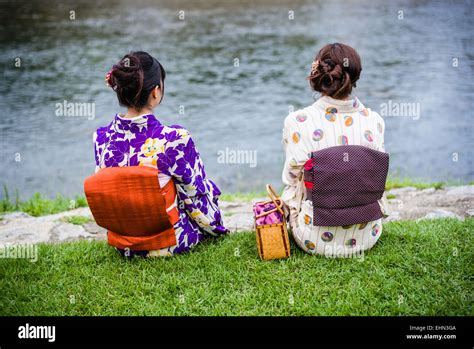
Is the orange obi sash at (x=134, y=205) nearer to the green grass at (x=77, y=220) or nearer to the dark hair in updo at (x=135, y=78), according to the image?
the dark hair in updo at (x=135, y=78)

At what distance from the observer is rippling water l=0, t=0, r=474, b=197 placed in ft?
24.9

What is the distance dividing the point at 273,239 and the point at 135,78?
133 centimetres

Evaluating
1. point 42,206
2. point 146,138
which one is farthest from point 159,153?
point 42,206

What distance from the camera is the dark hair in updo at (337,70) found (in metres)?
3.23

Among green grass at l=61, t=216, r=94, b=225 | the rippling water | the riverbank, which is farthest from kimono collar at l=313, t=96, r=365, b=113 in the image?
the rippling water

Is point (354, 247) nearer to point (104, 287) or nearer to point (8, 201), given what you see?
point (104, 287)

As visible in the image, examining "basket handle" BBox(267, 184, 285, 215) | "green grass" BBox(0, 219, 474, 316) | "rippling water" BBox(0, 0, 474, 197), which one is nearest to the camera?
"green grass" BBox(0, 219, 474, 316)

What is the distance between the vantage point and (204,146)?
8.00m

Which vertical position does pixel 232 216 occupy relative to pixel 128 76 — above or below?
below

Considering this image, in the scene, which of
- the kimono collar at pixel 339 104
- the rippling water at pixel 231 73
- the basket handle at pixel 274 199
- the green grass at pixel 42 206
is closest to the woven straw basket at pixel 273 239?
the basket handle at pixel 274 199

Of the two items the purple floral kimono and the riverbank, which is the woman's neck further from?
the riverbank

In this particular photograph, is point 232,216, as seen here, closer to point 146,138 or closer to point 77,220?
point 77,220

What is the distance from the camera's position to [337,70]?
3244 mm
